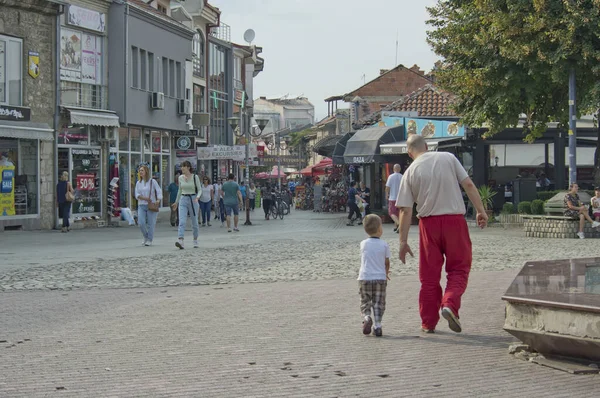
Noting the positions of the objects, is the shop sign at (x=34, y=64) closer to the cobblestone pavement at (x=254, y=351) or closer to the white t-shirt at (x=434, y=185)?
the cobblestone pavement at (x=254, y=351)

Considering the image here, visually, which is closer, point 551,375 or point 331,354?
point 551,375

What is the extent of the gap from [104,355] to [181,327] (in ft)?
5.06

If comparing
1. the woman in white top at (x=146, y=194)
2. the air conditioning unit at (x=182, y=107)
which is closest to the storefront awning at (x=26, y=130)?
the woman in white top at (x=146, y=194)

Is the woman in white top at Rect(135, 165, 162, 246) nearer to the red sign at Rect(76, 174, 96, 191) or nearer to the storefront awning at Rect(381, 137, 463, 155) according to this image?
the red sign at Rect(76, 174, 96, 191)

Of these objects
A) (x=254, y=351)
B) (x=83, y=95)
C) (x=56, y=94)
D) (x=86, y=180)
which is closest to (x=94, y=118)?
(x=83, y=95)

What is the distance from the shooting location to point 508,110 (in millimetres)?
25344

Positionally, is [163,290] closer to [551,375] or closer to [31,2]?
[551,375]

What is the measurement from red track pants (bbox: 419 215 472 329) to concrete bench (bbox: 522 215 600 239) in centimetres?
1518

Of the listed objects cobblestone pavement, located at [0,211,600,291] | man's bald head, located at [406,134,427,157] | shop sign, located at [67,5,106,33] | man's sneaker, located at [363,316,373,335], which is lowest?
cobblestone pavement, located at [0,211,600,291]

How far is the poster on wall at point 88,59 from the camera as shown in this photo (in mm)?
31031

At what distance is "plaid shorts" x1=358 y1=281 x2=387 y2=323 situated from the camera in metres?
8.31

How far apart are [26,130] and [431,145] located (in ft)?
42.5

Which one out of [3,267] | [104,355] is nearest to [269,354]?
[104,355]

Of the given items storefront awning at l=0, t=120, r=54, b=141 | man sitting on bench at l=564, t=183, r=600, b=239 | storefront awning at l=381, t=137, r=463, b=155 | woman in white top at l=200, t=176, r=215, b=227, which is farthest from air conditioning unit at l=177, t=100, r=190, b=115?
man sitting on bench at l=564, t=183, r=600, b=239
